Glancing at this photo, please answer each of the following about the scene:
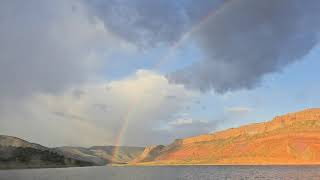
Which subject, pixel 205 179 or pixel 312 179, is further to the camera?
pixel 205 179

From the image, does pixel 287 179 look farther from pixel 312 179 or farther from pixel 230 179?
pixel 230 179

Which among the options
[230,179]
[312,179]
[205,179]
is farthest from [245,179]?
[312,179]

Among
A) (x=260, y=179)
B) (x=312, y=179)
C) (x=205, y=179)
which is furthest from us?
(x=205, y=179)

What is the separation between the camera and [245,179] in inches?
4943

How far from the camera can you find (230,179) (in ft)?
417

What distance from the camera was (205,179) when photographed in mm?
131625

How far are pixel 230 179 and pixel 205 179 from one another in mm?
8459

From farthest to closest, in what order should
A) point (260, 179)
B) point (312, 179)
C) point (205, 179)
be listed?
point (205, 179) < point (260, 179) < point (312, 179)

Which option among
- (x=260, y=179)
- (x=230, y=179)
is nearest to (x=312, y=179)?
(x=260, y=179)

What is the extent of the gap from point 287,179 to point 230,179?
704 inches

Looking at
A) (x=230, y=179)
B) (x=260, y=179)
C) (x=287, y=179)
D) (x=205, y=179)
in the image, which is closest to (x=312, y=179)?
(x=287, y=179)

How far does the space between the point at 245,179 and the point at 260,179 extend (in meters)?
4.67

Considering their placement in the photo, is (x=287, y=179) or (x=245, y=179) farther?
(x=245, y=179)

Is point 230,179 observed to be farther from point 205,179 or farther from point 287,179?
point 287,179
